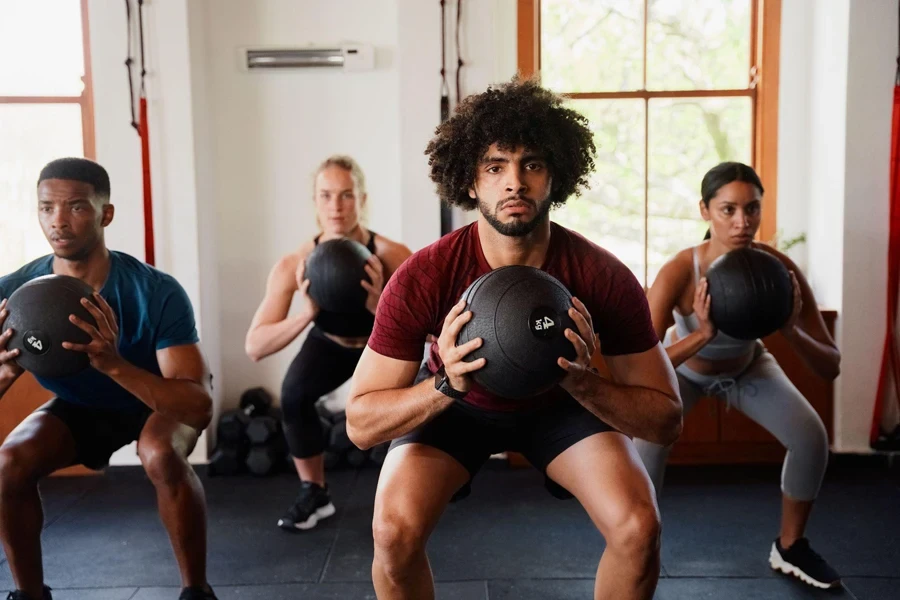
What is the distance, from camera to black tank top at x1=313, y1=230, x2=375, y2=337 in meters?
3.35

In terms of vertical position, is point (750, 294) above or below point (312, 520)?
above

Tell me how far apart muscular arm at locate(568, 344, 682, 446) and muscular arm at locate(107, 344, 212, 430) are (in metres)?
1.24

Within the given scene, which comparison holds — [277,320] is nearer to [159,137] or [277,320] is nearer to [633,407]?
[159,137]

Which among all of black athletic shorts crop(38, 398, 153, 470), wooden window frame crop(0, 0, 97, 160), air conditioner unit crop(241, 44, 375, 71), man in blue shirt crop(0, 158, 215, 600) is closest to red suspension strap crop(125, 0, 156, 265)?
wooden window frame crop(0, 0, 97, 160)

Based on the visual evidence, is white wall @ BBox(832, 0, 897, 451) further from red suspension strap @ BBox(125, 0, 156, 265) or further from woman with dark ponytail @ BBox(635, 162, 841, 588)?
red suspension strap @ BBox(125, 0, 156, 265)

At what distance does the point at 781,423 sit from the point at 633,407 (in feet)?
3.58

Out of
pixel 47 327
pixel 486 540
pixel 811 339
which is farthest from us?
pixel 486 540

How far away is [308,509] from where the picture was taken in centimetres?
340

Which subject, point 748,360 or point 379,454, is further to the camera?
point 379,454

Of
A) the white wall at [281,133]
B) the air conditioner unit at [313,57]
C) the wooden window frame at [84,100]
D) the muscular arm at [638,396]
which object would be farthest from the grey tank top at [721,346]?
the wooden window frame at [84,100]

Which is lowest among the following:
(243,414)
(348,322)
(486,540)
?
(486,540)

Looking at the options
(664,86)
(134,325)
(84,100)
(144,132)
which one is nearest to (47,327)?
(134,325)

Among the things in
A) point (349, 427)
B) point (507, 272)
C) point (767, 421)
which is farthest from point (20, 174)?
point (767, 421)

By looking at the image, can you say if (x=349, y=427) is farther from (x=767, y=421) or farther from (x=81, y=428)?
(x=767, y=421)
